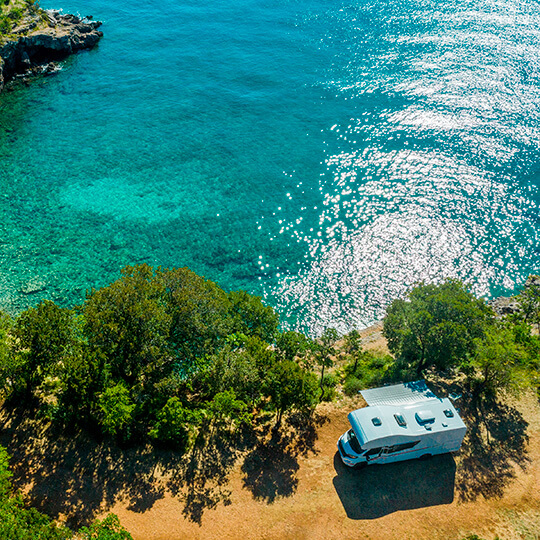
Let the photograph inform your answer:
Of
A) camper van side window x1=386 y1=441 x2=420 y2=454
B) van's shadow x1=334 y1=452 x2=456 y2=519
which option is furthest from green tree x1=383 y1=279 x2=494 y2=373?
van's shadow x1=334 y1=452 x2=456 y2=519

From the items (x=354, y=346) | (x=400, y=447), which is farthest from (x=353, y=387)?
(x=400, y=447)

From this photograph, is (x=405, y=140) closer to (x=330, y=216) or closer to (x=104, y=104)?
(x=330, y=216)

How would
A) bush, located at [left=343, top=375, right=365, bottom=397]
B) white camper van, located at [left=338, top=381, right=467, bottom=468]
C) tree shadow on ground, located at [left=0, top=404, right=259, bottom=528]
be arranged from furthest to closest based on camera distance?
bush, located at [left=343, top=375, right=365, bottom=397] → white camper van, located at [left=338, top=381, right=467, bottom=468] → tree shadow on ground, located at [left=0, top=404, right=259, bottom=528]

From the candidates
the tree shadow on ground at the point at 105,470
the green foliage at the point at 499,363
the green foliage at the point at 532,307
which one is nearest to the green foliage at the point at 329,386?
the tree shadow on ground at the point at 105,470

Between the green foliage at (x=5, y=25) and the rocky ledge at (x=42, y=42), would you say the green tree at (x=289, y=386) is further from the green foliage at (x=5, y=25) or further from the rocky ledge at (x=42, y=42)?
the green foliage at (x=5, y=25)

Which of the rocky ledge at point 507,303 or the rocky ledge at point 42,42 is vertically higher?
the rocky ledge at point 42,42

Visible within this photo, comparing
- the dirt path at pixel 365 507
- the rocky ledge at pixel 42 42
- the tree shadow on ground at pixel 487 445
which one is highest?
the rocky ledge at pixel 42 42

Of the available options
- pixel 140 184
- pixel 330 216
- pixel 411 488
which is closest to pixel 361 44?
pixel 330 216

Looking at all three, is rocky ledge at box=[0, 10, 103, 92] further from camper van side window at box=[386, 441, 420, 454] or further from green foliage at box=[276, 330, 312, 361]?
camper van side window at box=[386, 441, 420, 454]
